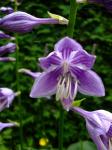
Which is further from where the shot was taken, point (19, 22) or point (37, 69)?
point (37, 69)

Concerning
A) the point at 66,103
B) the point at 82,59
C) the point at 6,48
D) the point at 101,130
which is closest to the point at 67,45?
the point at 82,59

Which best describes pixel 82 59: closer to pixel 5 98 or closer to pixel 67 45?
A: pixel 67 45

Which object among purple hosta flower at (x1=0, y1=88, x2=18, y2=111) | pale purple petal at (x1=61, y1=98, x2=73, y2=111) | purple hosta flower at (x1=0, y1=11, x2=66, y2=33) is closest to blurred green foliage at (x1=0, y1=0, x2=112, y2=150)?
purple hosta flower at (x1=0, y1=88, x2=18, y2=111)

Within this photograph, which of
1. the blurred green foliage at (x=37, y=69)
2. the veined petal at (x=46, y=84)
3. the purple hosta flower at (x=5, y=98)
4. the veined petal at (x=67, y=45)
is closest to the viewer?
the veined petal at (x=67, y=45)

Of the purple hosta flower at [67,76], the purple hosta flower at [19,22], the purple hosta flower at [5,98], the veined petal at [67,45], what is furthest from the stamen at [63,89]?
the purple hosta flower at [5,98]

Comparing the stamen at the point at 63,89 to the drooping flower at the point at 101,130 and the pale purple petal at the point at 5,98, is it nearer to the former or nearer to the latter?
the drooping flower at the point at 101,130
